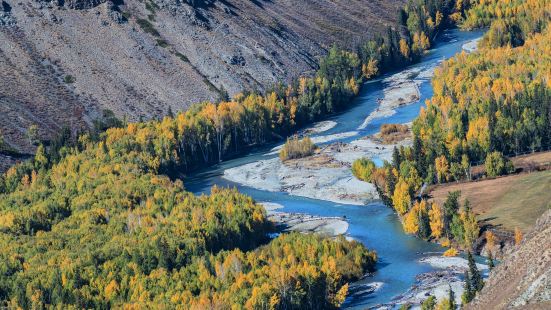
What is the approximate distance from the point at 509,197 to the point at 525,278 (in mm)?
91830

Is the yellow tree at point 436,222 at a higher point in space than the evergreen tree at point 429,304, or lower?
higher

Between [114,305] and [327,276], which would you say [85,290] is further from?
[327,276]

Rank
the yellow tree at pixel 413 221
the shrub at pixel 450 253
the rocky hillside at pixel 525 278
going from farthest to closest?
the yellow tree at pixel 413 221 → the shrub at pixel 450 253 → the rocky hillside at pixel 525 278

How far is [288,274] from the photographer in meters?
138

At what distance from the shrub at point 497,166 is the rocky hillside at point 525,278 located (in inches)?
3720

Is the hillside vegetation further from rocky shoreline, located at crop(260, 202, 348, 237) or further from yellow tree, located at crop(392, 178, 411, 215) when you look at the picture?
yellow tree, located at crop(392, 178, 411, 215)

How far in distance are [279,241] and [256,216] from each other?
1369cm

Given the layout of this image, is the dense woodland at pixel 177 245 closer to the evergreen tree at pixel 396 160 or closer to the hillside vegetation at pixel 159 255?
the hillside vegetation at pixel 159 255

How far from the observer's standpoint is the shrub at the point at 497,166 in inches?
7402

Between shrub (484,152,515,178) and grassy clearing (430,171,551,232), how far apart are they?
9.25ft

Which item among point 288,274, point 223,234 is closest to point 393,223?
point 223,234

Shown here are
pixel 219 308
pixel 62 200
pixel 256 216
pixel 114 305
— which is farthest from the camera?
pixel 62 200

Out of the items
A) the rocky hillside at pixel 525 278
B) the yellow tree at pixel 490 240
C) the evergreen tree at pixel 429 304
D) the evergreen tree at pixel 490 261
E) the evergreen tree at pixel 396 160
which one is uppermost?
the evergreen tree at pixel 396 160

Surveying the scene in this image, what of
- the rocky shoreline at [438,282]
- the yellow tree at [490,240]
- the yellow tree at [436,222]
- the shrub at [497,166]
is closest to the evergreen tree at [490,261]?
the yellow tree at [490,240]
